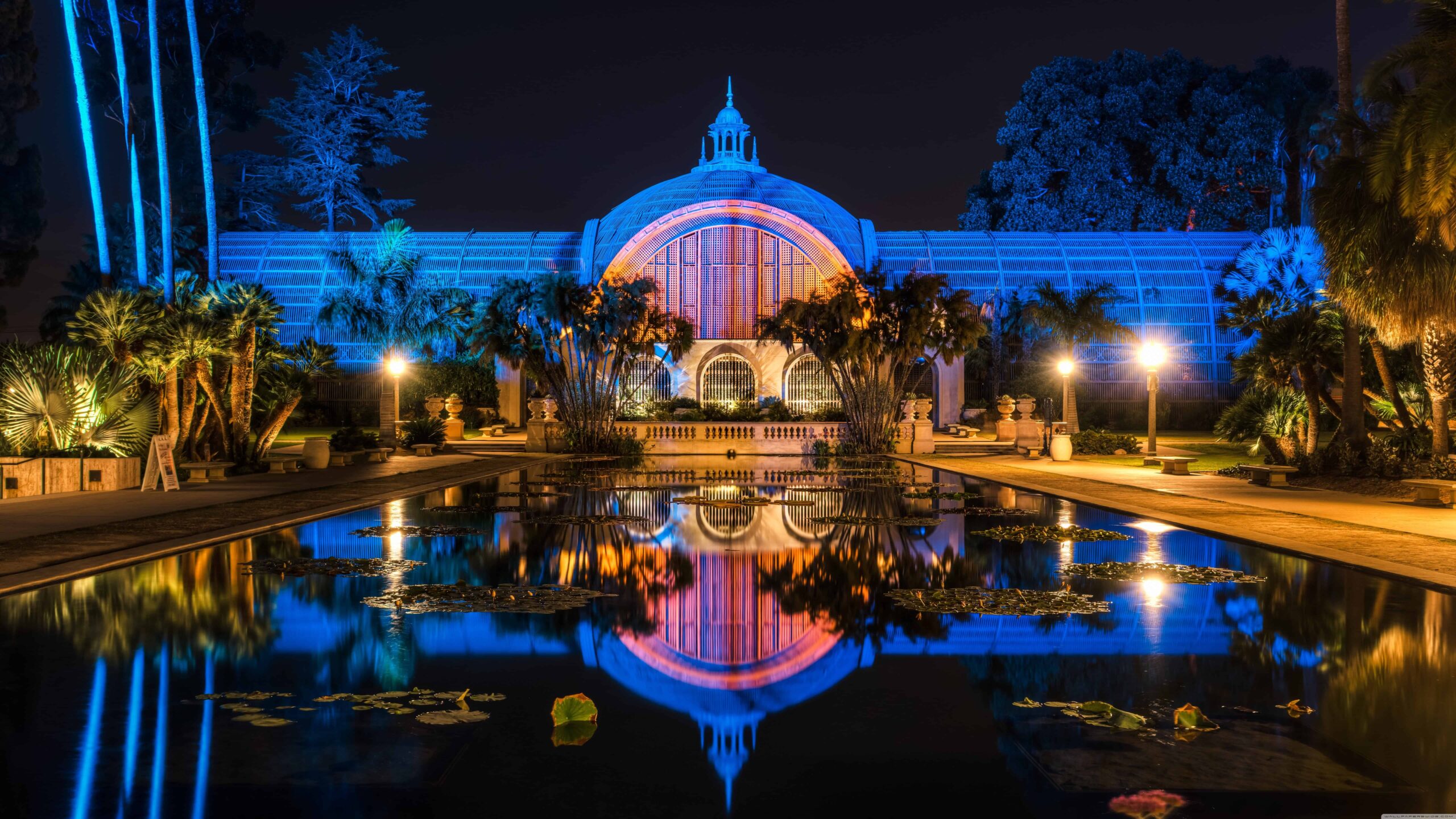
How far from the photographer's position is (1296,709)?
714 cm

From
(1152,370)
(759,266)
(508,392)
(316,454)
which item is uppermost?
(759,266)

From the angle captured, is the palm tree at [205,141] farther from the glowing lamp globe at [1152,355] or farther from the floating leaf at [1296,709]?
the floating leaf at [1296,709]

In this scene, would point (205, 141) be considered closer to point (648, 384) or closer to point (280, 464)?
point (648, 384)

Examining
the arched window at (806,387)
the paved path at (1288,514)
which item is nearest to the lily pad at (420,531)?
the paved path at (1288,514)

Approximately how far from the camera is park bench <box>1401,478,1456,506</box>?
1934cm

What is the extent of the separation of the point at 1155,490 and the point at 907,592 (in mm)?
13634

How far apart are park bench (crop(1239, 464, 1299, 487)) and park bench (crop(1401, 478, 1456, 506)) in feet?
13.1

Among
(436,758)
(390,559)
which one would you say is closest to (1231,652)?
(436,758)

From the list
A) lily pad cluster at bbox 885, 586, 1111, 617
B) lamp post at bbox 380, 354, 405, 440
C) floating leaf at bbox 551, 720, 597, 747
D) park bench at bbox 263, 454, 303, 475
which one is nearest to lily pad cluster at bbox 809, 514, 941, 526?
lily pad cluster at bbox 885, 586, 1111, 617

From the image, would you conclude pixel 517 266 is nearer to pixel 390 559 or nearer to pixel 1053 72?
pixel 1053 72

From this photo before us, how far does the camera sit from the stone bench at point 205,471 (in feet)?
77.7

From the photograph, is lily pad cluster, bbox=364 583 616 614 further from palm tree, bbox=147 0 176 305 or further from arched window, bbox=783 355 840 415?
arched window, bbox=783 355 840 415

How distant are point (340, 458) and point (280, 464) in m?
3.01

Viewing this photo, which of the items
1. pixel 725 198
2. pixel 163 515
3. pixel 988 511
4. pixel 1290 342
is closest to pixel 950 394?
pixel 725 198
